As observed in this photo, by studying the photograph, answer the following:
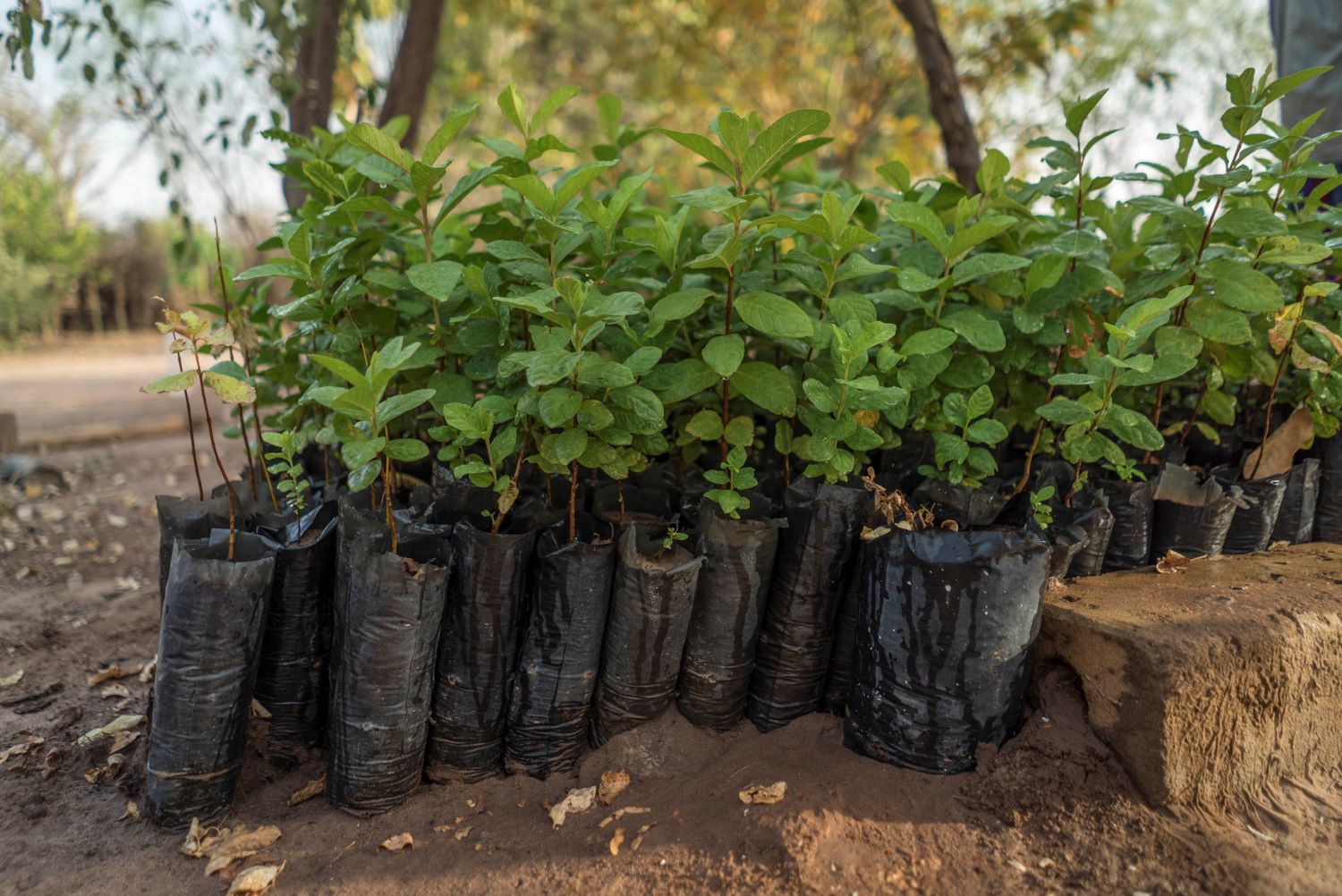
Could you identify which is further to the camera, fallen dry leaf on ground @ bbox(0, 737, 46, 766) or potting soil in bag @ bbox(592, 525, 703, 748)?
fallen dry leaf on ground @ bbox(0, 737, 46, 766)

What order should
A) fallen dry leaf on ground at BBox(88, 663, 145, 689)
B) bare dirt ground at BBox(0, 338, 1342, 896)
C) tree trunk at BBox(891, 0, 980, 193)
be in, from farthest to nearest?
1. tree trunk at BBox(891, 0, 980, 193)
2. fallen dry leaf on ground at BBox(88, 663, 145, 689)
3. bare dirt ground at BBox(0, 338, 1342, 896)

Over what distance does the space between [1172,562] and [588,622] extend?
143 centimetres

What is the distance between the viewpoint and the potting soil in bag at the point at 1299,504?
2.16 meters

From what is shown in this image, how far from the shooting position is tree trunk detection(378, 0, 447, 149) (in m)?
4.20

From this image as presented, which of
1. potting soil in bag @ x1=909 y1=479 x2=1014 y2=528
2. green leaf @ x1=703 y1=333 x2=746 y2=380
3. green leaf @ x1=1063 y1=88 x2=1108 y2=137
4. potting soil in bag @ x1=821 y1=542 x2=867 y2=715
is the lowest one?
potting soil in bag @ x1=821 y1=542 x2=867 y2=715

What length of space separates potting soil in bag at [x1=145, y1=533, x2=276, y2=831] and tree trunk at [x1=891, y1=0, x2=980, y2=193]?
3096 mm

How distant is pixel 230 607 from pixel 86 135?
18.8 metres

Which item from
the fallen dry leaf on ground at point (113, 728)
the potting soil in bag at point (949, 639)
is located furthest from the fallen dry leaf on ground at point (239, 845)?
the potting soil in bag at point (949, 639)

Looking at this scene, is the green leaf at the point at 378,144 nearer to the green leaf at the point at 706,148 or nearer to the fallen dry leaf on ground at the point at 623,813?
the green leaf at the point at 706,148

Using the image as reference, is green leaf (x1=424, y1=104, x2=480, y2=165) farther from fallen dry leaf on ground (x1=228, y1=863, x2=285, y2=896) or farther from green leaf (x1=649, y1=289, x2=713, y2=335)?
fallen dry leaf on ground (x1=228, y1=863, x2=285, y2=896)

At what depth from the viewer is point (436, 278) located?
1689mm

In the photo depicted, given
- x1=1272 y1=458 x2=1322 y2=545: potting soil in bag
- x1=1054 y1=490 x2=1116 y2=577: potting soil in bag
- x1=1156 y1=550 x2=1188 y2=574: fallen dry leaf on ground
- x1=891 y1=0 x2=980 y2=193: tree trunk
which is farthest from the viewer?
x1=891 y1=0 x2=980 y2=193: tree trunk

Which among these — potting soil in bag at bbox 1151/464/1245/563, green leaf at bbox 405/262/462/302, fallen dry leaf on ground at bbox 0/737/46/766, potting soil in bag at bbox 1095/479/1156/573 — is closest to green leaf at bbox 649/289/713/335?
green leaf at bbox 405/262/462/302

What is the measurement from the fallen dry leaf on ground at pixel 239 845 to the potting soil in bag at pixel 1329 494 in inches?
109
